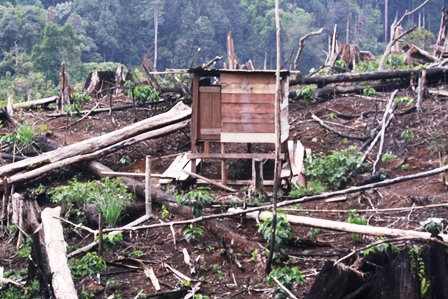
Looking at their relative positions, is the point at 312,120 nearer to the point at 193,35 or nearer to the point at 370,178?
the point at 370,178

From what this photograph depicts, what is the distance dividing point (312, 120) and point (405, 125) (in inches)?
73.3

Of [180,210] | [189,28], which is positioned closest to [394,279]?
[180,210]

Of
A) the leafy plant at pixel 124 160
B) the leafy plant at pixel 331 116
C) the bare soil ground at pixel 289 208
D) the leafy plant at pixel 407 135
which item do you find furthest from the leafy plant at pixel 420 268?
the leafy plant at pixel 331 116

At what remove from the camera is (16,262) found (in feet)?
24.5

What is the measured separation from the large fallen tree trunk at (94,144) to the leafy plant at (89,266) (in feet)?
11.6

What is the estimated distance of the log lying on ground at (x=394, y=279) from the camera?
4.56m

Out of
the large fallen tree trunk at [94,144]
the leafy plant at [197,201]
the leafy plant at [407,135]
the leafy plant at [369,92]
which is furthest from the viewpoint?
the leafy plant at [369,92]

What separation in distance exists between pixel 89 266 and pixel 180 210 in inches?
76.1

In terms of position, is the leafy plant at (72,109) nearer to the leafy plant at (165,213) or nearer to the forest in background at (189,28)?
the leafy plant at (165,213)

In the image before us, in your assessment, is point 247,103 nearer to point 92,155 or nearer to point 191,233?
point 92,155

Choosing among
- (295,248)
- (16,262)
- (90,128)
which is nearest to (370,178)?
(295,248)

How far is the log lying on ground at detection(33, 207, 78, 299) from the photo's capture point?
5.10 metres

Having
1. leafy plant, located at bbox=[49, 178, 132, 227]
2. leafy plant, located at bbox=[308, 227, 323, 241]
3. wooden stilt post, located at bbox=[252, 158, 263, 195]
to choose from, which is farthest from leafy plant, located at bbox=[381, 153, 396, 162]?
leafy plant, located at bbox=[49, 178, 132, 227]

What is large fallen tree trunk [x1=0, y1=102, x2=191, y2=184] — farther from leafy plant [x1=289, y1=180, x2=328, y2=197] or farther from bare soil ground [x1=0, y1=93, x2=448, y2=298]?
leafy plant [x1=289, y1=180, x2=328, y2=197]
